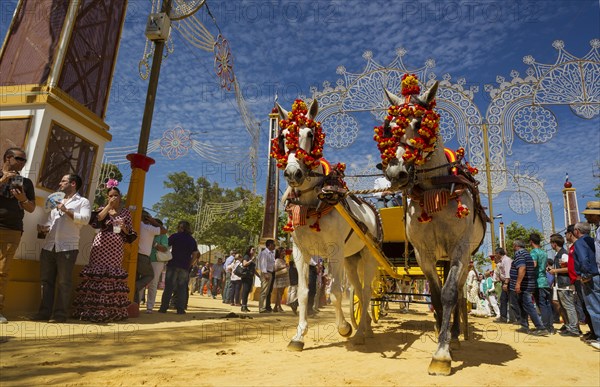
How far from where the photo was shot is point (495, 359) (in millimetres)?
4078

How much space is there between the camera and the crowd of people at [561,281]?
5488 millimetres

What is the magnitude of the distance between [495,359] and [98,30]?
9.48 m

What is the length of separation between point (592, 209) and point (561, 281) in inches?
117

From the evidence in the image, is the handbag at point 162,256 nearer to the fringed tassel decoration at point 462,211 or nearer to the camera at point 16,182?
the camera at point 16,182

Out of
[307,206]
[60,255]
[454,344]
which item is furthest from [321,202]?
[60,255]

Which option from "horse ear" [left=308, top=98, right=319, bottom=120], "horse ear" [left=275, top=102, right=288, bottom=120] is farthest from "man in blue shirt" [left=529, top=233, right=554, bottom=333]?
"horse ear" [left=275, top=102, right=288, bottom=120]

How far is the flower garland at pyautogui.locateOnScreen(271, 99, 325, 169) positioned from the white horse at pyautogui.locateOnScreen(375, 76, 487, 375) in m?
0.81

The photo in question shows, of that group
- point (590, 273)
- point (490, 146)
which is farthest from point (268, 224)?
point (590, 273)

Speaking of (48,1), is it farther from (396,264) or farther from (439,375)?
(439,375)

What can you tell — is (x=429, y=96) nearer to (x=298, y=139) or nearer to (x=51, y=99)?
(x=298, y=139)

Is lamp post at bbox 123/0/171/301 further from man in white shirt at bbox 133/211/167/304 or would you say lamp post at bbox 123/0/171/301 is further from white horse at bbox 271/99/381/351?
white horse at bbox 271/99/381/351

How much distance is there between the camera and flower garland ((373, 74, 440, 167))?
12.3ft

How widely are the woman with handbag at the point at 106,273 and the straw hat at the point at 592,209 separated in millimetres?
7566

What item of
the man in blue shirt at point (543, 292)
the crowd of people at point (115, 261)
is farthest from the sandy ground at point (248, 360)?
the man in blue shirt at point (543, 292)
